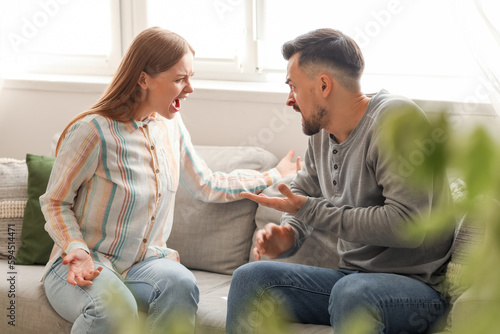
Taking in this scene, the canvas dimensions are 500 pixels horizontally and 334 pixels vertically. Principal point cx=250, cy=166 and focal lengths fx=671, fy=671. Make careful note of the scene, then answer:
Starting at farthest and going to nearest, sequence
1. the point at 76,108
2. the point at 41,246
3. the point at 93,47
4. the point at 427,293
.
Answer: the point at 93,47 < the point at 76,108 < the point at 41,246 < the point at 427,293

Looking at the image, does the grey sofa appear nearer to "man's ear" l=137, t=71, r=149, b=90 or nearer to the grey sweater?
the grey sweater

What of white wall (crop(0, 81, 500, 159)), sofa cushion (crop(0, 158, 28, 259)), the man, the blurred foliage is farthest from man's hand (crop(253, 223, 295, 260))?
the blurred foliage

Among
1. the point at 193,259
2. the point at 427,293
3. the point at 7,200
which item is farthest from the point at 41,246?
the point at 427,293

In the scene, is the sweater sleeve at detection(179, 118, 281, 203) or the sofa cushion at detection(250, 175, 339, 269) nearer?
the sofa cushion at detection(250, 175, 339, 269)

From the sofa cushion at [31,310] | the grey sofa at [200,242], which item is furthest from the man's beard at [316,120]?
the sofa cushion at [31,310]

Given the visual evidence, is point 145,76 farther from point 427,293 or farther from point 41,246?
point 427,293

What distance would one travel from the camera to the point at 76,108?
3.18 meters

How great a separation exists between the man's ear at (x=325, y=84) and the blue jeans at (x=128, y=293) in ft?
2.24

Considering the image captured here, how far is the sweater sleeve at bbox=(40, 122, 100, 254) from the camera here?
196cm

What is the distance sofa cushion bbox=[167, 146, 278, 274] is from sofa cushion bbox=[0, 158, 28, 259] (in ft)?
1.88

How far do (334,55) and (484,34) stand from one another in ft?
1.94

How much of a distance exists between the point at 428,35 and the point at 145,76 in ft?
3.81

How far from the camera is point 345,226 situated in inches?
68.3

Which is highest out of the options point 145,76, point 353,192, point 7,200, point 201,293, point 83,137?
point 145,76
